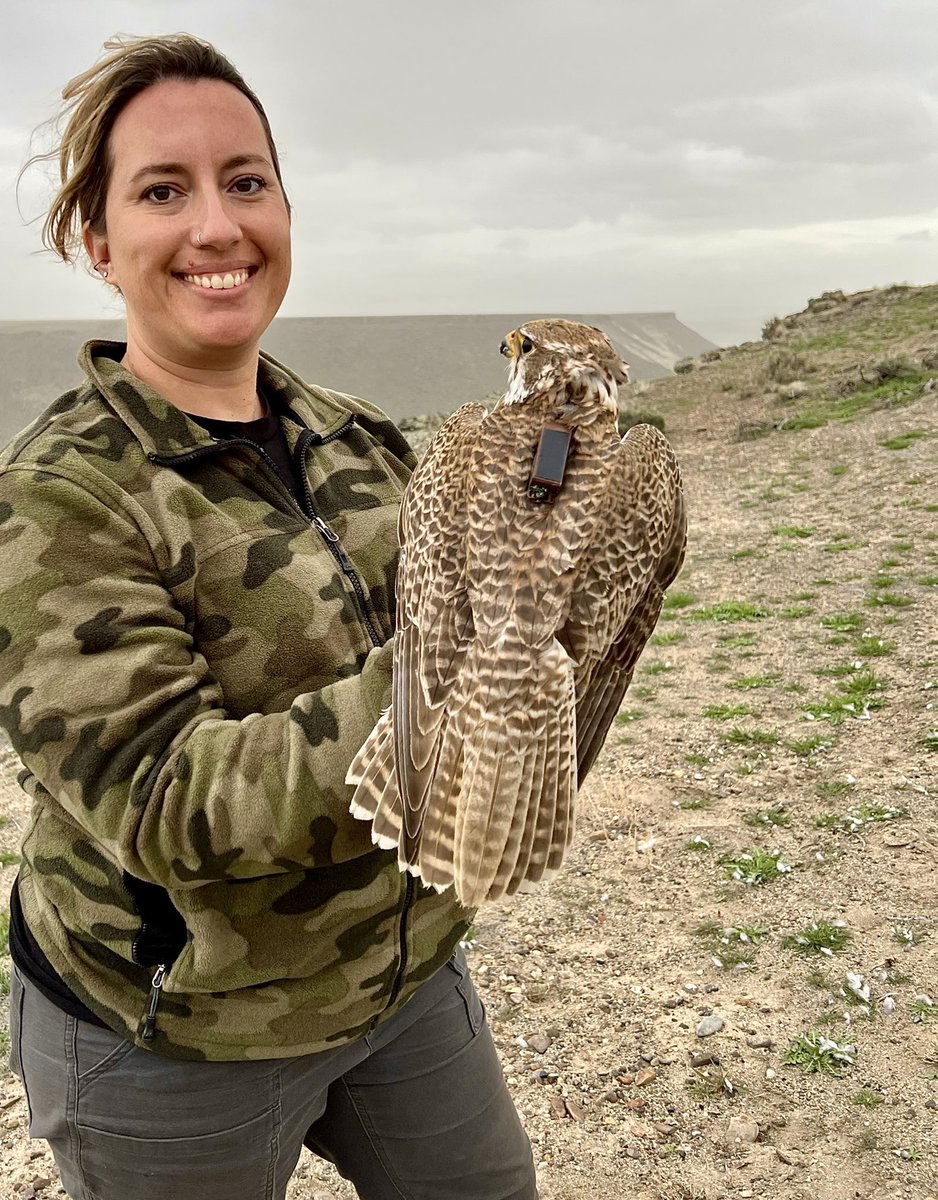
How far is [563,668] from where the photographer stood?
211 centimetres

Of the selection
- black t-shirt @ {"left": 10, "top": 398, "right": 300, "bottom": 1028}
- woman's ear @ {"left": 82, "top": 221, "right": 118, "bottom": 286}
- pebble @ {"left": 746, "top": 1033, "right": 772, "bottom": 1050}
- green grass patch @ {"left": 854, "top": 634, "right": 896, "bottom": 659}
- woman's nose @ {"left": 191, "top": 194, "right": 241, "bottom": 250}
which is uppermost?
woman's nose @ {"left": 191, "top": 194, "right": 241, "bottom": 250}

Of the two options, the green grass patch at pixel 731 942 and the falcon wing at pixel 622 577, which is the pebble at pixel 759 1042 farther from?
the falcon wing at pixel 622 577

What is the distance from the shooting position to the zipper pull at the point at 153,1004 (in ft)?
6.53

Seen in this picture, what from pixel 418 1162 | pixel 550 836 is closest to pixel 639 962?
pixel 418 1162

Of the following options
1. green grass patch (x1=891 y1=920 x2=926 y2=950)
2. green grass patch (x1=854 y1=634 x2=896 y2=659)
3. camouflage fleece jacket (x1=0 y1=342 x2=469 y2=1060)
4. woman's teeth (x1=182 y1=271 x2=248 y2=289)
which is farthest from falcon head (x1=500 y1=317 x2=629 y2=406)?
green grass patch (x1=854 y1=634 x2=896 y2=659)

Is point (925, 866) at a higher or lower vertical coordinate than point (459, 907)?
lower

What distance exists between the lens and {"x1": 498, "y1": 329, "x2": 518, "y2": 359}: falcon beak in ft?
8.09

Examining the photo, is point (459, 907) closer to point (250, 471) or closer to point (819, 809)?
point (250, 471)

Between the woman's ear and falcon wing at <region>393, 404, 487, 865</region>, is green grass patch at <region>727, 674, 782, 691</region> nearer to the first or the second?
falcon wing at <region>393, 404, 487, 865</region>

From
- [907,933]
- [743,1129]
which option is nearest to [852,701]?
[907,933]

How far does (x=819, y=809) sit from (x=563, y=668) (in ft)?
15.4

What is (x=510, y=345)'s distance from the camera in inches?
97.7

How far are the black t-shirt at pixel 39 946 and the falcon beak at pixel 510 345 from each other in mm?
592

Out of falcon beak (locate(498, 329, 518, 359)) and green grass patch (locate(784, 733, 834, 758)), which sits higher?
falcon beak (locate(498, 329, 518, 359))
